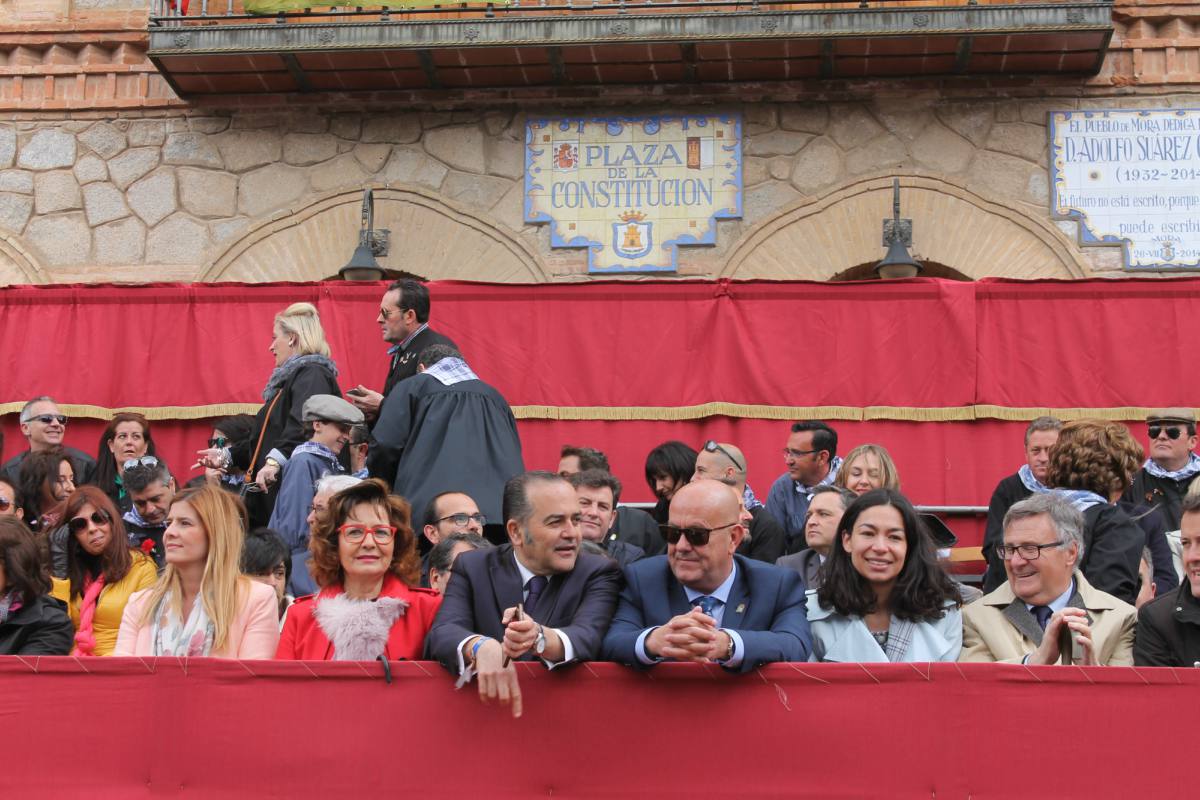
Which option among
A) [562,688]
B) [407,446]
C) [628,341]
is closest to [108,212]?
[628,341]

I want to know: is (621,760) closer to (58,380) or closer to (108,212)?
(58,380)

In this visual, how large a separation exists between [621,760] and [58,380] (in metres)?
6.64

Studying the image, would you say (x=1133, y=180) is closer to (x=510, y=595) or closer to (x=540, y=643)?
(x=510, y=595)

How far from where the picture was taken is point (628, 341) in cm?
999

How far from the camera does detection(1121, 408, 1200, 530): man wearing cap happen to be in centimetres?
797

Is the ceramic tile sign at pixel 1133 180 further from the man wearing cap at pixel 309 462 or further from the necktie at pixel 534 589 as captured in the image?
the necktie at pixel 534 589

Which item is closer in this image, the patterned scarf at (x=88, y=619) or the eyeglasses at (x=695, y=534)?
the eyeglasses at (x=695, y=534)

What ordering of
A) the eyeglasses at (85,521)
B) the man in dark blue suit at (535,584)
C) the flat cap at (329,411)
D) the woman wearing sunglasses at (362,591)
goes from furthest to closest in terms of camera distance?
the flat cap at (329,411), the eyeglasses at (85,521), the woman wearing sunglasses at (362,591), the man in dark blue suit at (535,584)

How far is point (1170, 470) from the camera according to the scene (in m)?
8.02

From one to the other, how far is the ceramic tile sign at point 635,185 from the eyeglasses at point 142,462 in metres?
4.82

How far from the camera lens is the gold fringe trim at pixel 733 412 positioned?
9531 mm

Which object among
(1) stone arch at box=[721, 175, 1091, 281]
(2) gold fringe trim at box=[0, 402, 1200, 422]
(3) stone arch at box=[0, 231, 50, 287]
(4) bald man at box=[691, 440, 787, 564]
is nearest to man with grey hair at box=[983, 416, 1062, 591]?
(4) bald man at box=[691, 440, 787, 564]

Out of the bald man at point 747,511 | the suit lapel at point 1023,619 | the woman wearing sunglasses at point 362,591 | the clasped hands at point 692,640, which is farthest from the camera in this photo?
the bald man at point 747,511

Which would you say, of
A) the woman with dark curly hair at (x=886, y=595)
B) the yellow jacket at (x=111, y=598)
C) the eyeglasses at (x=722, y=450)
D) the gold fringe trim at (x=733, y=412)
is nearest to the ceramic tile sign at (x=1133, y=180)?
the gold fringe trim at (x=733, y=412)
